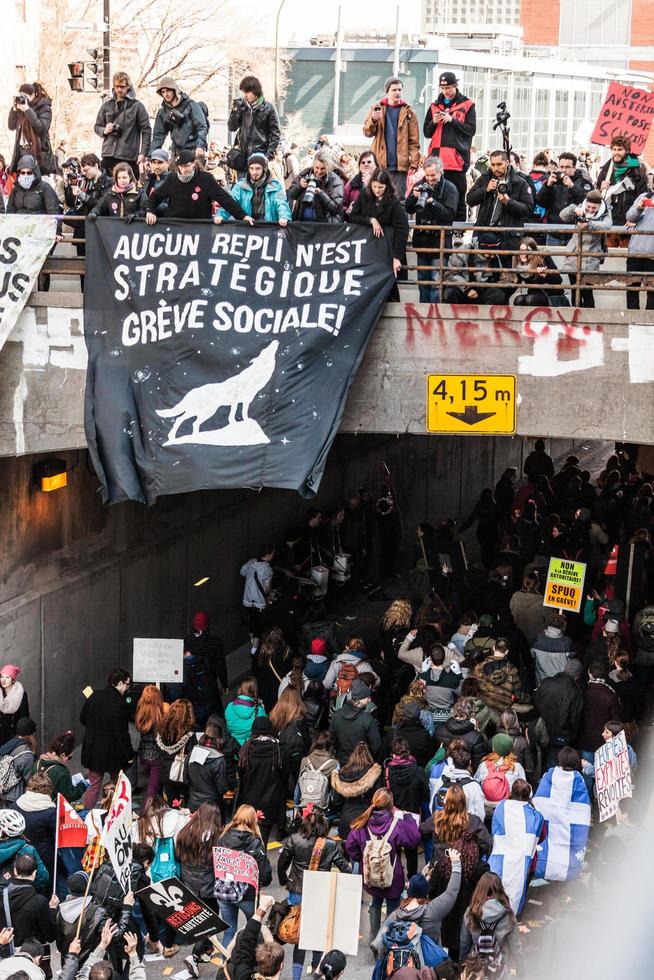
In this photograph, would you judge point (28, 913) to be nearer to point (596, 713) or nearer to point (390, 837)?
point (390, 837)

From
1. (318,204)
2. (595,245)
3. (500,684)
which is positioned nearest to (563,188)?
(595,245)

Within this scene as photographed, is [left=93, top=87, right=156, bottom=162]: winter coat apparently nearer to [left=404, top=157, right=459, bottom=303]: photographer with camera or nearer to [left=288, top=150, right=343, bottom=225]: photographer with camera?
[left=288, top=150, right=343, bottom=225]: photographer with camera

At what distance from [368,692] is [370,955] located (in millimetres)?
2297

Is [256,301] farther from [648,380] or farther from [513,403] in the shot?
[648,380]

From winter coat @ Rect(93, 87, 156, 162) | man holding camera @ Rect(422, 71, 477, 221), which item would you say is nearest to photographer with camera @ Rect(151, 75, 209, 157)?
winter coat @ Rect(93, 87, 156, 162)

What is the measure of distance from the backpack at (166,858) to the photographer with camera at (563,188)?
871cm

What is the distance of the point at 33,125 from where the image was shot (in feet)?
46.4

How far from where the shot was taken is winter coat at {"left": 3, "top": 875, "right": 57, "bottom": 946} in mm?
8359

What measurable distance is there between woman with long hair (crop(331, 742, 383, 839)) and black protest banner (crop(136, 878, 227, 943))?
74.6 inches

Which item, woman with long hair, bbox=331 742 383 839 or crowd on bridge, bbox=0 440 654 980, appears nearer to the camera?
crowd on bridge, bbox=0 440 654 980

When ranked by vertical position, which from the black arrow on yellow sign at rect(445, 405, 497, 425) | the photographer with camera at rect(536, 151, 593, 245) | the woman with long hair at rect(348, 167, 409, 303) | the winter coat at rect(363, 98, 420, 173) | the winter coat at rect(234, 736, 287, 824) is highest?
the winter coat at rect(363, 98, 420, 173)

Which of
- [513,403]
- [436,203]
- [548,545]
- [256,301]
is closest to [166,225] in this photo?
[256,301]

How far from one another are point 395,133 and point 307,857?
7844 millimetres

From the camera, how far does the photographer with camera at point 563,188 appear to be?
15.2 m
